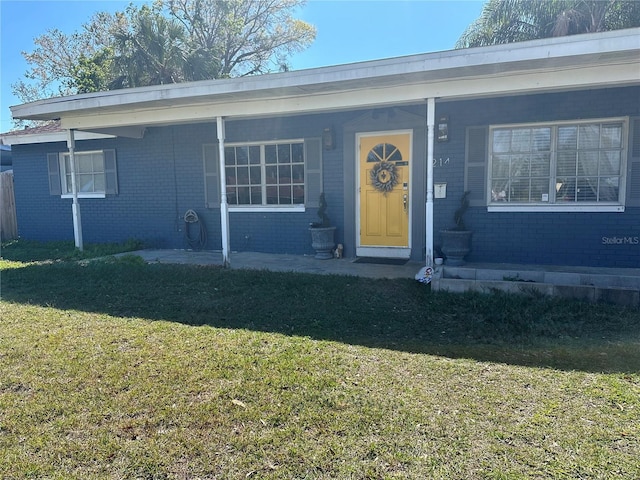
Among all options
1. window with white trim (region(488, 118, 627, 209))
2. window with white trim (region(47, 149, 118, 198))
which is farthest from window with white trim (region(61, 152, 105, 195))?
window with white trim (region(488, 118, 627, 209))

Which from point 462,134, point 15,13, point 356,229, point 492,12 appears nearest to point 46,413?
point 356,229

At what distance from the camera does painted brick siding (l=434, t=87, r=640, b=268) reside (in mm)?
6621

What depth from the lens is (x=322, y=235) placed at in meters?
7.91

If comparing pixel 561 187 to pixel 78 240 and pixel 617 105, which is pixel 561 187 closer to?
pixel 617 105

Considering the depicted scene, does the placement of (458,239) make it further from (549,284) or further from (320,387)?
(320,387)

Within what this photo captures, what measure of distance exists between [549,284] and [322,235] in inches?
149

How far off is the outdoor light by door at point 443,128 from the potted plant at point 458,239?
3.04 feet

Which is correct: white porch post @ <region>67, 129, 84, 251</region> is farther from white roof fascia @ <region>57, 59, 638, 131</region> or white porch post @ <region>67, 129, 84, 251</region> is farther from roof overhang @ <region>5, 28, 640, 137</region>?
roof overhang @ <region>5, 28, 640, 137</region>

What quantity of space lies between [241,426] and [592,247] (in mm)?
6104

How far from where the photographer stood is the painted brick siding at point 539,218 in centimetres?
662

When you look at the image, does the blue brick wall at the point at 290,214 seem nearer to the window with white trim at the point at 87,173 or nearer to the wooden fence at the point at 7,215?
the window with white trim at the point at 87,173

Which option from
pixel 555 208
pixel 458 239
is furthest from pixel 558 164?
pixel 458 239

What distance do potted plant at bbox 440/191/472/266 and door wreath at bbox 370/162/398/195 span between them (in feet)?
3.93

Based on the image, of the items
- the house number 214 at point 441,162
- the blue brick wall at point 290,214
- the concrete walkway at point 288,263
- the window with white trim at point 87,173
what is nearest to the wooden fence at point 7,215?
the blue brick wall at point 290,214
